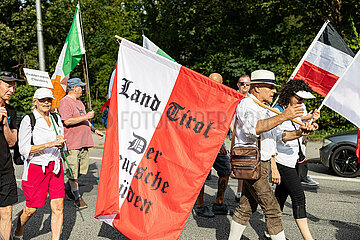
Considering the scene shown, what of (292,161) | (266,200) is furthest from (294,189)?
(266,200)

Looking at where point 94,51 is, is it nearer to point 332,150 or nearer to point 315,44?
point 332,150

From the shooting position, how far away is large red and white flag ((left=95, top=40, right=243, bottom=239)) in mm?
3189

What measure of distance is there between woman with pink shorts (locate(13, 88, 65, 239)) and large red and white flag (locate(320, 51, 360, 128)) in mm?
3079

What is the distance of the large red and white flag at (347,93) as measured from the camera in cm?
384

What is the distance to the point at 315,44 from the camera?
195 inches

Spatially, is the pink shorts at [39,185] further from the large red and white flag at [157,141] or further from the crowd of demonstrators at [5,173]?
the large red and white flag at [157,141]

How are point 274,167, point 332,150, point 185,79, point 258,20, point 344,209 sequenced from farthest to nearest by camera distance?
1. point 258,20
2. point 332,150
3. point 344,209
4. point 274,167
5. point 185,79

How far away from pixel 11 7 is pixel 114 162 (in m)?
23.3

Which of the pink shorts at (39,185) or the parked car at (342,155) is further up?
the parked car at (342,155)

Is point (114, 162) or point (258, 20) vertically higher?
point (258, 20)

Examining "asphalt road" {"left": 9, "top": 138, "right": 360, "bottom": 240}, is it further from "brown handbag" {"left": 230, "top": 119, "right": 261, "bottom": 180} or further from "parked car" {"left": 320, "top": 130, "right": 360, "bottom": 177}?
"brown handbag" {"left": 230, "top": 119, "right": 261, "bottom": 180}

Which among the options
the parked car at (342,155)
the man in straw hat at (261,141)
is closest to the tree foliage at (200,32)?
the parked car at (342,155)

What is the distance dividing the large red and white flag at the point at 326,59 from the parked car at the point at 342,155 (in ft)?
10.7

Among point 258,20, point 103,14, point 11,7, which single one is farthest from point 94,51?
point 258,20
